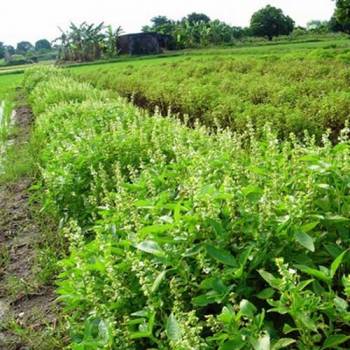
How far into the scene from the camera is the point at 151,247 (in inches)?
98.4

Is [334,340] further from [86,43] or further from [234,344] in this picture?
[86,43]

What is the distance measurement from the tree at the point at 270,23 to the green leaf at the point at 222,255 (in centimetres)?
8169

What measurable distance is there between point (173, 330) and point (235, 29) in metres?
82.8

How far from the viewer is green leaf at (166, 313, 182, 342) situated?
6.78ft

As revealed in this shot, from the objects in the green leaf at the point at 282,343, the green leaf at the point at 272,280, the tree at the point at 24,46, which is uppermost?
Answer: the green leaf at the point at 272,280

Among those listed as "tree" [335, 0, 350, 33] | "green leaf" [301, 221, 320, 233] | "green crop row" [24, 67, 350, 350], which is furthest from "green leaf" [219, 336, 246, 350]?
"tree" [335, 0, 350, 33]

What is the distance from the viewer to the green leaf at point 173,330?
207cm

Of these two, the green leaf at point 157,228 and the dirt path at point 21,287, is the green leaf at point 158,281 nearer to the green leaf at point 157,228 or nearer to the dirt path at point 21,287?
the green leaf at point 157,228

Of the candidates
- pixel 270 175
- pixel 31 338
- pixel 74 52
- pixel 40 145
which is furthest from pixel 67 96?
pixel 74 52

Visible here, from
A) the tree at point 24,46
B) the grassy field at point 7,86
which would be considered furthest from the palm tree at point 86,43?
the tree at point 24,46

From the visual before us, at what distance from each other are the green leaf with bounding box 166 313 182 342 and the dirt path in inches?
73.7

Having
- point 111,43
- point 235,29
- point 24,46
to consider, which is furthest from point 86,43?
point 24,46

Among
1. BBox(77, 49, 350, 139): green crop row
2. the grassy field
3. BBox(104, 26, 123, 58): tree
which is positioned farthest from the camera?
BBox(104, 26, 123, 58): tree

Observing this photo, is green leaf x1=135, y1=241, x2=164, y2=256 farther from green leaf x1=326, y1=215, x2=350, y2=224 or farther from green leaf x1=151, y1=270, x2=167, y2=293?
green leaf x1=326, y1=215, x2=350, y2=224
